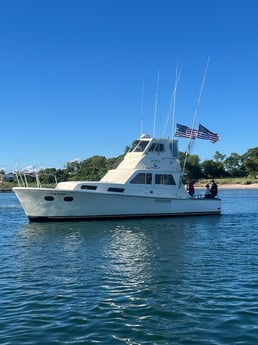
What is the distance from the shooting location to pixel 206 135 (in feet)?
115

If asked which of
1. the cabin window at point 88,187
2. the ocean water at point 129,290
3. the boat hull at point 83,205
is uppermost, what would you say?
→ the cabin window at point 88,187

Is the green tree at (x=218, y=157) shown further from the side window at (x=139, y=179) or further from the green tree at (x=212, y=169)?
the side window at (x=139, y=179)

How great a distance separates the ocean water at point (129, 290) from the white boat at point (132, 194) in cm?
755

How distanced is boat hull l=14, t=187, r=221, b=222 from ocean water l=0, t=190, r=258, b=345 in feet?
24.3

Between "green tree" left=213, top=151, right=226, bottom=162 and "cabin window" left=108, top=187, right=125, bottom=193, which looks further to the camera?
"green tree" left=213, top=151, right=226, bottom=162

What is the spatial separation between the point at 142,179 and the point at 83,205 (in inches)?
171

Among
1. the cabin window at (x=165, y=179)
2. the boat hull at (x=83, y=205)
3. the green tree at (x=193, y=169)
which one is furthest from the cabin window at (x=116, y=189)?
the green tree at (x=193, y=169)

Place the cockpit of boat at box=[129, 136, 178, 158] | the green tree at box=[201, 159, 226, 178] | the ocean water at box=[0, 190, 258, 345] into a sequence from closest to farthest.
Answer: the ocean water at box=[0, 190, 258, 345] → the cockpit of boat at box=[129, 136, 178, 158] → the green tree at box=[201, 159, 226, 178]

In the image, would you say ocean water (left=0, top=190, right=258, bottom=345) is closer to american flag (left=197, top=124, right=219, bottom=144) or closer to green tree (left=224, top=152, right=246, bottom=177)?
american flag (left=197, top=124, right=219, bottom=144)

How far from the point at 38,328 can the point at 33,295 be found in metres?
2.38

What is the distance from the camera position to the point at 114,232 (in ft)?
79.0

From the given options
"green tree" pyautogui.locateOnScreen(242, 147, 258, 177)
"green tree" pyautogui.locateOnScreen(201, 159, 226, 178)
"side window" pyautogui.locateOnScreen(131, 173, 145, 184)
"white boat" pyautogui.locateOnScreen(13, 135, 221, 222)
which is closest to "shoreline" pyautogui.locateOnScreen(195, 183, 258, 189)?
"green tree" pyautogui.locateOnScreen(201, 159, 226, 178)

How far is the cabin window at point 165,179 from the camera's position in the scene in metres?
31.4

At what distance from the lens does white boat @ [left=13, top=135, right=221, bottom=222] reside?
95.2 ft
